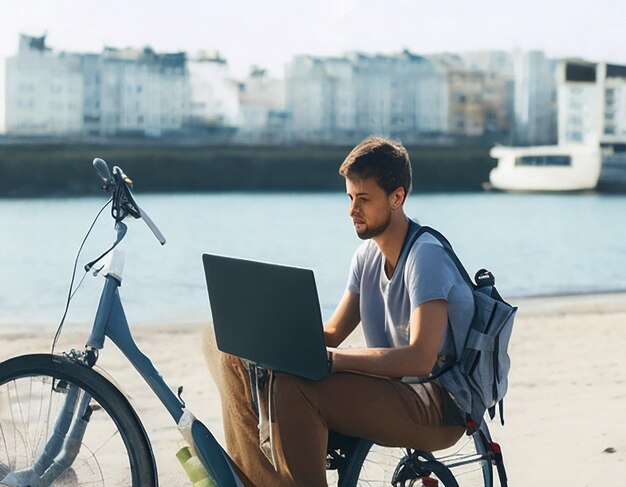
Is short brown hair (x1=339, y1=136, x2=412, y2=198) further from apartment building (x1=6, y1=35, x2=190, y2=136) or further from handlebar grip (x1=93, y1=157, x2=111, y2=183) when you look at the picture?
apartment building (x1=6, y1=35, x2=190, y2=136)

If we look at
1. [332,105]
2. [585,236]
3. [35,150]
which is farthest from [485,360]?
[332,105]

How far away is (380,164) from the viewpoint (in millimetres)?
2619

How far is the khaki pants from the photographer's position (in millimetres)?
2508

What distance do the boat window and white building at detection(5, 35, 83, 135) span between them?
27.6m

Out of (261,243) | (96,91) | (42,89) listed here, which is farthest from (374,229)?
(42,89)

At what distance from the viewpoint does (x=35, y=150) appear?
69875 millimetres

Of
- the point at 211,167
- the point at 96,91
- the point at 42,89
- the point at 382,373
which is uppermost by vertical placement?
the point at 42,89

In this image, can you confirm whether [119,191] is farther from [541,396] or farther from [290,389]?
[541,396]

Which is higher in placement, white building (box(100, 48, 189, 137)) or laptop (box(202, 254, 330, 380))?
white building (box(100, 48, 189, 137))

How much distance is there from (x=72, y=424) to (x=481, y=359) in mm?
843

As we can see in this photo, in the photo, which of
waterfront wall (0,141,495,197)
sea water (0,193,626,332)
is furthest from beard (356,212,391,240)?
waterfront wall (0,141,495,197)

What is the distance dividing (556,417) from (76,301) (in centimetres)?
1102

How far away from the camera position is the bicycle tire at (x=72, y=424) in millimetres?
2578

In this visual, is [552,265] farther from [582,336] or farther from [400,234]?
[400,234]
